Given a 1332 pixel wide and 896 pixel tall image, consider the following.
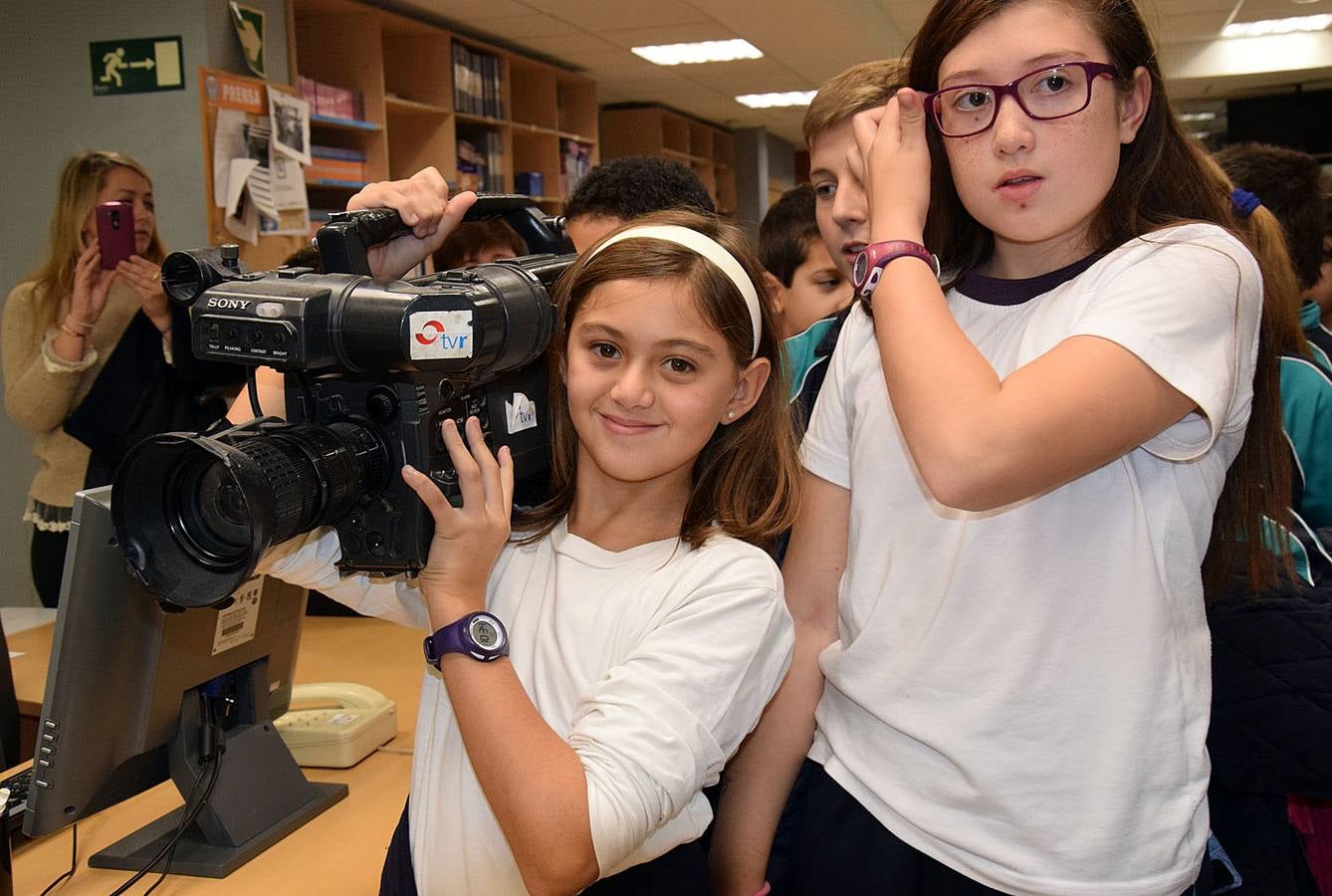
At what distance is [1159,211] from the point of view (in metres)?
1.01

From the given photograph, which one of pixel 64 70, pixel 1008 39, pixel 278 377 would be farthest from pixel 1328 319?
pixel 64 70

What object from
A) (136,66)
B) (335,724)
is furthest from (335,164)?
(335,724)

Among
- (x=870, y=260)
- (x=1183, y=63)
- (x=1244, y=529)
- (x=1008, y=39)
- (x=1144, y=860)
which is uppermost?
(x=1183, y=63)

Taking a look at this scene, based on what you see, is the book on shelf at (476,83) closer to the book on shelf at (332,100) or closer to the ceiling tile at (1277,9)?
the book on shelf at (332,100)

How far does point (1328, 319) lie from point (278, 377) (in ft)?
8.13

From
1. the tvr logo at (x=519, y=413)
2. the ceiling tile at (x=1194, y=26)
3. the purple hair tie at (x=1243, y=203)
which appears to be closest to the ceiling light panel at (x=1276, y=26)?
the ceiling tile at (x=1194, y=26)

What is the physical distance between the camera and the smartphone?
2.78 m

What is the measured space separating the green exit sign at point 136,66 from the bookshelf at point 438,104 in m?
0.50

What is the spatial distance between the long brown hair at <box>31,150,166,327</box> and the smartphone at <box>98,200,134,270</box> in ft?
0.48

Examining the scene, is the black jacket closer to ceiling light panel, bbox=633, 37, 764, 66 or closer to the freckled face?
the freckled face

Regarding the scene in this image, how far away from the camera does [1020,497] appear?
0.91 meters

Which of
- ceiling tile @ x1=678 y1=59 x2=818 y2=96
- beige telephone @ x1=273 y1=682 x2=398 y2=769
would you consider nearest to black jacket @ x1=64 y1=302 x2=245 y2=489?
beige telephone @ x1=273 y1=682 x2=398 y2=769

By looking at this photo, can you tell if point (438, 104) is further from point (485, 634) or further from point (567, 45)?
point (485, 634)

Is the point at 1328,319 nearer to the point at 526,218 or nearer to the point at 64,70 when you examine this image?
the point at 526,218
